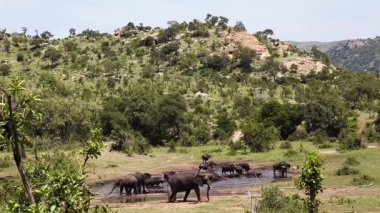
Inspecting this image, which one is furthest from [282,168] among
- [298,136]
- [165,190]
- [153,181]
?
[298,136]

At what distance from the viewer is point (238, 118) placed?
214 feet

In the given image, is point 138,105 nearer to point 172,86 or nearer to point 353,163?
point 172,86

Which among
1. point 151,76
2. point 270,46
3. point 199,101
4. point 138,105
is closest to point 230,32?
point 270,46

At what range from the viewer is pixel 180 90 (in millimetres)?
74562

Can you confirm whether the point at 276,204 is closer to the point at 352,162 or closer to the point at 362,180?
the point at 362,180

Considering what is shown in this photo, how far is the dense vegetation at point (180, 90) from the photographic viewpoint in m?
53.0

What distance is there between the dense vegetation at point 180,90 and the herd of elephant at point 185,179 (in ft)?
17.6

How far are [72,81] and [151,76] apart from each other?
41.3ft

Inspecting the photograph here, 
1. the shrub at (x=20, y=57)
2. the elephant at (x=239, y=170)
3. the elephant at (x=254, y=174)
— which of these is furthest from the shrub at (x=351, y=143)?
the shrub at (x=20, y=57)

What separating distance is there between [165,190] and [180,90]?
1709 inches

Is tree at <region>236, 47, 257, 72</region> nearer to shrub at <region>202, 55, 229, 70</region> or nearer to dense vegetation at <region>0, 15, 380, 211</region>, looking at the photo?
dense vegetation at <region>0, 15, 380, 211</region>

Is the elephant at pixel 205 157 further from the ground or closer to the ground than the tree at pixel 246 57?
closer to the ground

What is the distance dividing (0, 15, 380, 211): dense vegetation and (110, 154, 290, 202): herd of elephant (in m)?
5.37

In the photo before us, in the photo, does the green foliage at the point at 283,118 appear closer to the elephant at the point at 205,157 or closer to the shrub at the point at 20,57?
the elephant at the point at 205,157
